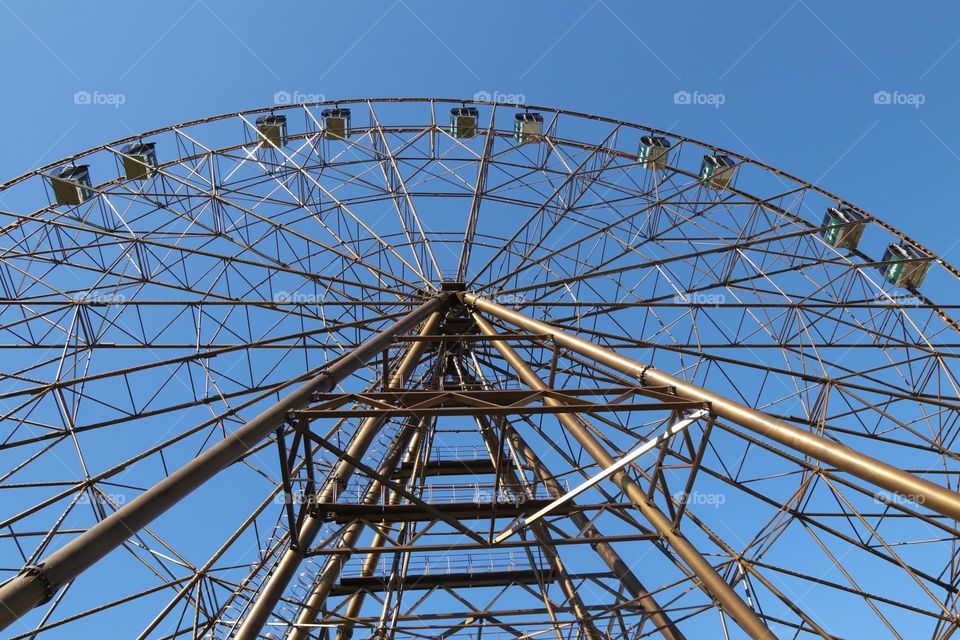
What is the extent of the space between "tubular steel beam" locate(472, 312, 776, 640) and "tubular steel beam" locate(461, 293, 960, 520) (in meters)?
1.80

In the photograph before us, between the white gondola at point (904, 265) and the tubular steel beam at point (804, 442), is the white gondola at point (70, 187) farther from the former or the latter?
the white gondola at point (904, 265)

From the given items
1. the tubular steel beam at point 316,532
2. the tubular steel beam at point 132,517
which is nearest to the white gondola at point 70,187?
the tubular steel beam at point 316,532

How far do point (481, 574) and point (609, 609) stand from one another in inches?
128

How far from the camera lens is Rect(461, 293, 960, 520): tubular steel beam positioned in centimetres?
773

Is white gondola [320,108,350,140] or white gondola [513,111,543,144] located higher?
white gondola [513,111,543,144]

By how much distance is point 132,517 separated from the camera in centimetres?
787

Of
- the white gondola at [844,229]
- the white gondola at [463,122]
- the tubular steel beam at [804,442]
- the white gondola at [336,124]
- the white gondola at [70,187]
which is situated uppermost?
the white gondola at [463,122]

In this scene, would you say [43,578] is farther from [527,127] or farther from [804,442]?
[527,127]

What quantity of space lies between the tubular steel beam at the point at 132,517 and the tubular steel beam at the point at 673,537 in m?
5.31

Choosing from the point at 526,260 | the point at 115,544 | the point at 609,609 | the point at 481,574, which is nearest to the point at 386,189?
the point at 526,260

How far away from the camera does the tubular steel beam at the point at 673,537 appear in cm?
1051

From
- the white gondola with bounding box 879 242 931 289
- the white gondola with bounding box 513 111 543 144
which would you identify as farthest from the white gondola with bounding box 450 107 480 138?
the white gondola with bounding box 879 242 931 289

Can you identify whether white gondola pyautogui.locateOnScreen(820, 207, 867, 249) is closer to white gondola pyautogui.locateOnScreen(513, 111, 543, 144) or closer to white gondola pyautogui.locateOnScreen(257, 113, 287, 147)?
white gondola pyautogui.locateOnScreen(513, 111, 543, 144)

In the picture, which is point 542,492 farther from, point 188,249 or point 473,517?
point 188,249
